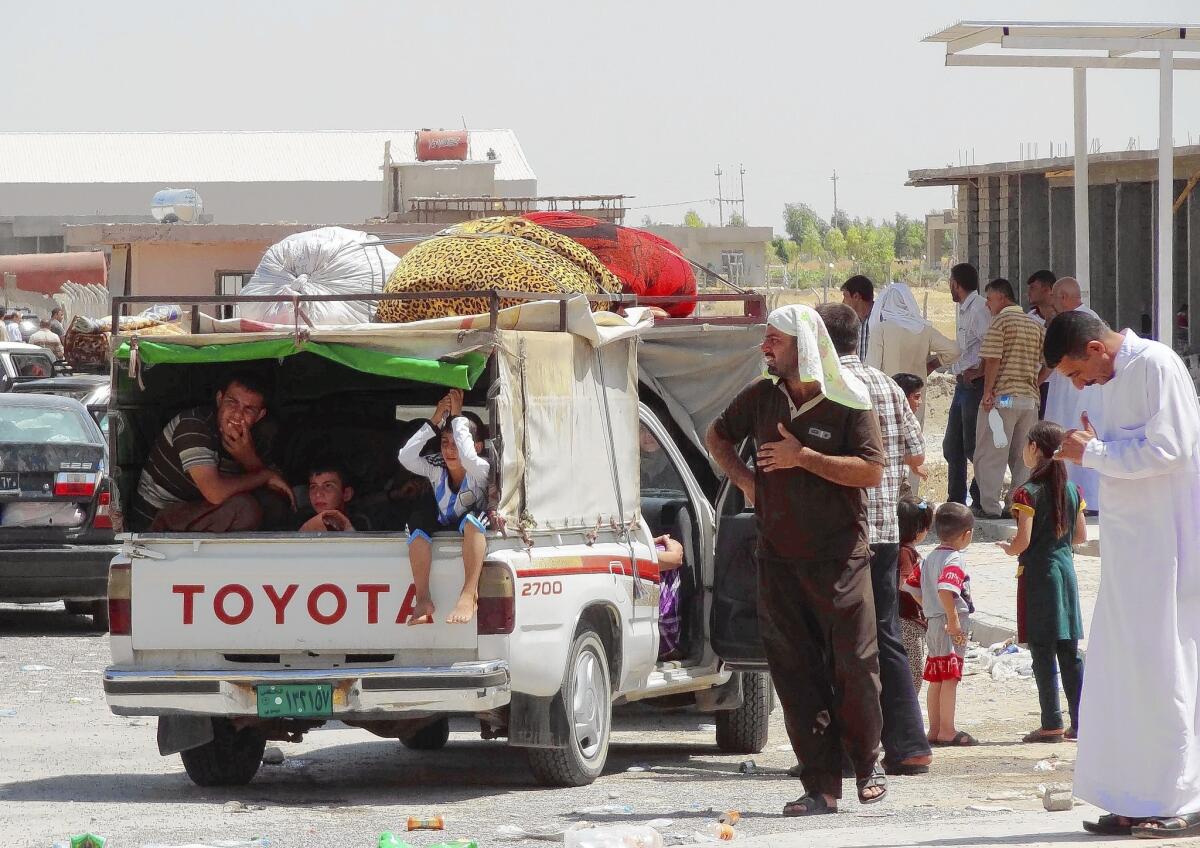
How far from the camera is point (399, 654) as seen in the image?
Result: 7852 millimetres

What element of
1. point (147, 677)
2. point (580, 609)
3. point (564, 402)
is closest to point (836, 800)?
point (580, 609)

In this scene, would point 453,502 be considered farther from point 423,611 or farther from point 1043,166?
point 1043,166

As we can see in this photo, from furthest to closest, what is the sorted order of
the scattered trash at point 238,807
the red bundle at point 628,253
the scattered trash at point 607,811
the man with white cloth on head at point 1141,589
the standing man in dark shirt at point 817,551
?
the red bundle at point 628,253
the scattered trash at point 238,807
the scattered trash at point 607,811
the standing man in dark shirt at point 817,551
the man with white cloth on head at point 1141,589

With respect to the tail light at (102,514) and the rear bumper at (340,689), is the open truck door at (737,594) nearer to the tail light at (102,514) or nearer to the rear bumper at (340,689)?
the rear bumper at (340,689)

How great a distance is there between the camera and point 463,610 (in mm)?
7625

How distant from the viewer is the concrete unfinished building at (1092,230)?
26281mm

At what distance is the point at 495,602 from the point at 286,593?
2.98 ft

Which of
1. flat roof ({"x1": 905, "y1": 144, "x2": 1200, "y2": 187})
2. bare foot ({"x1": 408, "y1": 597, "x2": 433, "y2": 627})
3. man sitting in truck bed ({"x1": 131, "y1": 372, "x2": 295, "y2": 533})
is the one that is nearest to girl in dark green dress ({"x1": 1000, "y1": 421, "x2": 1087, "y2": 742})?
bare foot ({"x1": 408, "y1": 597, "x2": 433, "y2": 627})

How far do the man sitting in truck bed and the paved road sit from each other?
1232mm

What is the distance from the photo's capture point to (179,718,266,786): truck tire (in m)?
8.50

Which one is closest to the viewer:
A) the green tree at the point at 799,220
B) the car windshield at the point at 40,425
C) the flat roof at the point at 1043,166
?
the car windshield at the point at 40,425

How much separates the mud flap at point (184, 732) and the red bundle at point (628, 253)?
3669mm

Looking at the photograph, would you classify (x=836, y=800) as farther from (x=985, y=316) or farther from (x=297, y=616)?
(x=985, y=316)

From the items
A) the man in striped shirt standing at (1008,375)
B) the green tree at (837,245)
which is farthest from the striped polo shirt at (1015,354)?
the green tree at (837,245)
